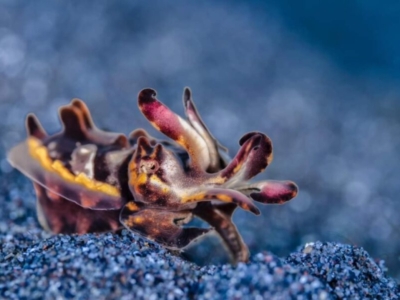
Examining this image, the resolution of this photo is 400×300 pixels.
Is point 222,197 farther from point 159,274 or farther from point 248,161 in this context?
point 159,274

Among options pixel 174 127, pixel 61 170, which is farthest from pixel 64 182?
pixel 174 127

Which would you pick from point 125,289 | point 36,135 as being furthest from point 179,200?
point 36,135

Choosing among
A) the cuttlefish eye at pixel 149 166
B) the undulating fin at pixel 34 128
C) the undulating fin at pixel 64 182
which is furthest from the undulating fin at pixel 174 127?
the undulating fin at pixel 34 128

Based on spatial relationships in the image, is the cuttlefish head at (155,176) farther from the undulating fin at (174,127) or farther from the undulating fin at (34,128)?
the undulating fin at (34,128)

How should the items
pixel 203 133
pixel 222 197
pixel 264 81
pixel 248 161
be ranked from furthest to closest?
1. pixel 264 81
2. pixel 203 133
3. pixel 248 161
4. pixel 222 197

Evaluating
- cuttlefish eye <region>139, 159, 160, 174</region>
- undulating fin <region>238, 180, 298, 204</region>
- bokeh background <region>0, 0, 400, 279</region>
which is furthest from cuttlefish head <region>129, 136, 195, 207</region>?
bokeh background <region>0, 0, 400, 279</region>

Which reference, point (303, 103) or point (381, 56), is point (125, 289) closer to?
point (303, 103)
